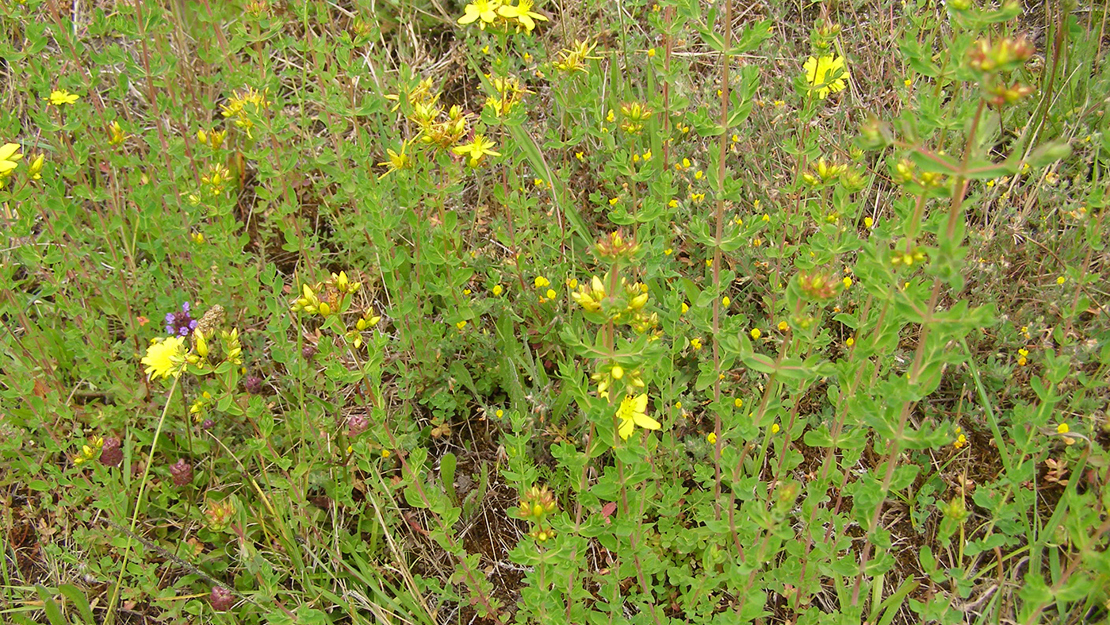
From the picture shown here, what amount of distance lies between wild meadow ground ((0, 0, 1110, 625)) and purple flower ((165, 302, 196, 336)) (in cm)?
3

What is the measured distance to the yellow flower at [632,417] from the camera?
208 centimetres

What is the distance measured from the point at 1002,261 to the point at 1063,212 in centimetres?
29

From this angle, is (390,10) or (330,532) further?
(390,10)

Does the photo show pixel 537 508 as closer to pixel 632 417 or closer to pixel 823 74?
pixel 632 417

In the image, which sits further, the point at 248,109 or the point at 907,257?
the point at 248,109

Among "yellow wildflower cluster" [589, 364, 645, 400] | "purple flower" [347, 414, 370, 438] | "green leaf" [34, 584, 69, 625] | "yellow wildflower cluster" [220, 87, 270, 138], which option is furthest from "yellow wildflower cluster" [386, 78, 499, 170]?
"green leaf" [34, 584, 69, 625]

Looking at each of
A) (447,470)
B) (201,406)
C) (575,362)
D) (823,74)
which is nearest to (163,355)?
(201,406)

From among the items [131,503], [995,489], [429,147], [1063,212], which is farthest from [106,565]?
[1063,212]

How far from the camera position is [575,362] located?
128 inches

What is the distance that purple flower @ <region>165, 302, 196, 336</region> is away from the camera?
342 cm

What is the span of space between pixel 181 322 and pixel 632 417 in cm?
241

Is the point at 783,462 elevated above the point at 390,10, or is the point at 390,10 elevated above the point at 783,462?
the point at 390,10

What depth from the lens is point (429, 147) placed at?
294 centimetres

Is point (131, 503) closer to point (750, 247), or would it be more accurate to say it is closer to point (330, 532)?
point (330, 532)
